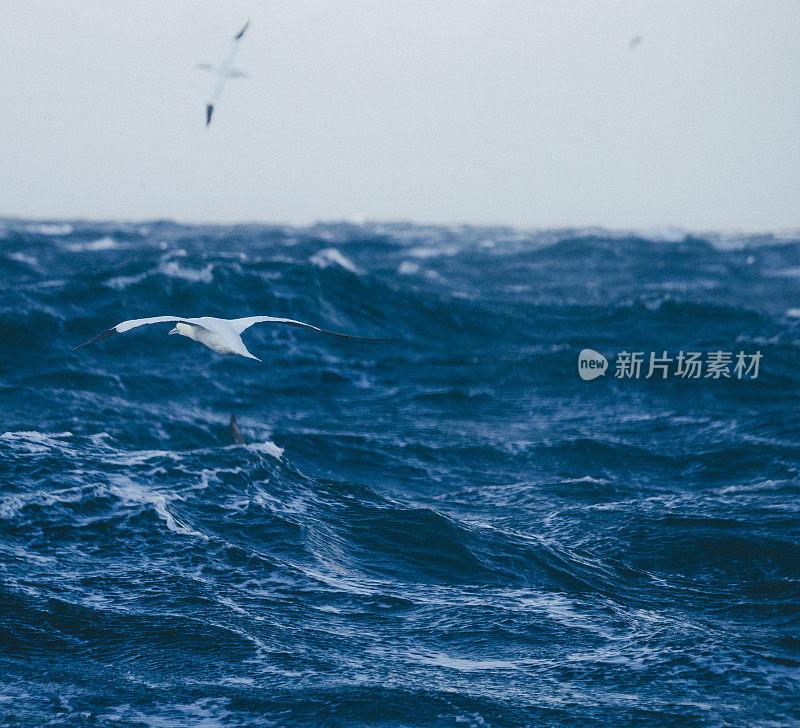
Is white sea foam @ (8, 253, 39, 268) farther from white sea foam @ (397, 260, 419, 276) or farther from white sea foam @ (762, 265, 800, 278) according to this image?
white sea foam @ (762, 265, 800, 278)

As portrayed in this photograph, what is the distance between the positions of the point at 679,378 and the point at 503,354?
14.7ft

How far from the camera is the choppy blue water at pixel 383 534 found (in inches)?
283

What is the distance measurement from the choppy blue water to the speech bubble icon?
1.03ft

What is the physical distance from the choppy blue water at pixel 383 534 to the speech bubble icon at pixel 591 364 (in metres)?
0.31

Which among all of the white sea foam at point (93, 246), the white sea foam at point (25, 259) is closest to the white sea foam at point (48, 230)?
the white sea foam at point (93, 246)

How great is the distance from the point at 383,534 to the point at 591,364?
40.9 feet

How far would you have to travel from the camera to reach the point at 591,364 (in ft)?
73.2

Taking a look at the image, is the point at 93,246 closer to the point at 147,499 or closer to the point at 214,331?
the point at 147,499

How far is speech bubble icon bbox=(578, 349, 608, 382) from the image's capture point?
21312 mm

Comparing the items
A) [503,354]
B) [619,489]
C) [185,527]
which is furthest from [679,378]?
[185,527]

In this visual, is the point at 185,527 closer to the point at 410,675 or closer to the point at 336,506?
the point at 336,506

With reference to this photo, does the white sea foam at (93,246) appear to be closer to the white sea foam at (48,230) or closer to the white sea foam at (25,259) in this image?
the white sea foam at (25,259)

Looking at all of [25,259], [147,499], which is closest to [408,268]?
[25,259]

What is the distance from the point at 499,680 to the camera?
24.2ft
